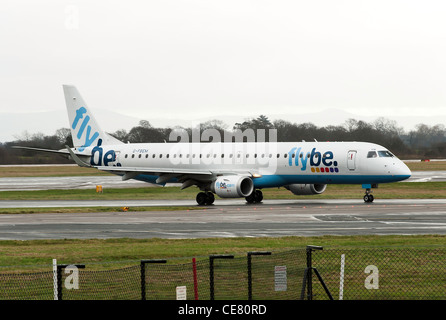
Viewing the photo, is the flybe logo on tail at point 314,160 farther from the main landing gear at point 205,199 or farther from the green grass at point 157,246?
the green grass at point 157,246

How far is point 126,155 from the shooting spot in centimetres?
5712

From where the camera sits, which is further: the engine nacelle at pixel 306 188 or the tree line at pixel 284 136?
the tree line at pixel 284 136

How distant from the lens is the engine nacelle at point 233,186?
4741 cm

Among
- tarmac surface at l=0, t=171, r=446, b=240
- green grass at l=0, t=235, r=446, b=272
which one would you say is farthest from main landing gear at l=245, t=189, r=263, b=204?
green grass at l=0, t=235, r=446, b=272

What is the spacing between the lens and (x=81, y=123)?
59969mm

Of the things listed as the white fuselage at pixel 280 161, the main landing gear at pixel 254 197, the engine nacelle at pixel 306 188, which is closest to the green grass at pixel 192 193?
the engine nacelle at pixel 306 188

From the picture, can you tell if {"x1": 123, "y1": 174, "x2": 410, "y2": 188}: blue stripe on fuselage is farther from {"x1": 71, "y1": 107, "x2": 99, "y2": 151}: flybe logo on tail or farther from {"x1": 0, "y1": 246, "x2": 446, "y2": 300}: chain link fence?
{"x1": 0, "y1": 246, "x2": 446, "y2": 300}: chain link fence

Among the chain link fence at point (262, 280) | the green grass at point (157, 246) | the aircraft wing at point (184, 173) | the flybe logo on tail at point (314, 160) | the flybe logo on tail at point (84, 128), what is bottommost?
the green grass at point (157, 246)

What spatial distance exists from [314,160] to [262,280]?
31.2 metres

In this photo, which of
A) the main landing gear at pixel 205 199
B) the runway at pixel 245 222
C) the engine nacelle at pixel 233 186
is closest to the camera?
the runway at pixel 245 222

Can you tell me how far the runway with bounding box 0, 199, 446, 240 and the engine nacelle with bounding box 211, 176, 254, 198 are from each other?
1.09 metres

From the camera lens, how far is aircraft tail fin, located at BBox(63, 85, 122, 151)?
59.6 meters
